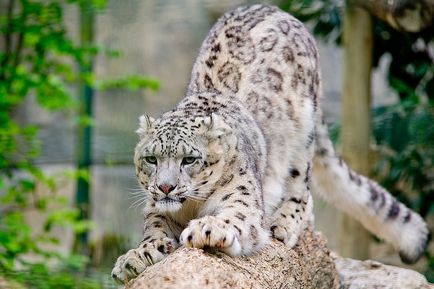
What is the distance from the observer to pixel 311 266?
3805 millimetres

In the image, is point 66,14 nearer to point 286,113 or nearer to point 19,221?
point 19,221

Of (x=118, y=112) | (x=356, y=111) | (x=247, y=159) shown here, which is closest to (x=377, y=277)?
(x=247, y=159)

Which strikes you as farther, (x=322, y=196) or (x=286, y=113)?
(x=322, y=196)

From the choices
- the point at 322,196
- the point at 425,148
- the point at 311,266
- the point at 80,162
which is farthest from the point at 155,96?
the point at 311,266

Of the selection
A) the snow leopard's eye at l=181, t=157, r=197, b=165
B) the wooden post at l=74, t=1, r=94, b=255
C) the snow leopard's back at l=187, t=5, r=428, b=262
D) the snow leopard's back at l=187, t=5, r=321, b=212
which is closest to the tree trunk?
the snow leopard's back at l=187, t=5, r=428, b=262

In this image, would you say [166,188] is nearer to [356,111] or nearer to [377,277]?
[377,277]

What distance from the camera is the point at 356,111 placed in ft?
19.6

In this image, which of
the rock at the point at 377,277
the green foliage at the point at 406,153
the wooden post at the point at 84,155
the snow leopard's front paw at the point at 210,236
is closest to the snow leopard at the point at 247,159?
the snow leopard's front paw at the point at 210,236

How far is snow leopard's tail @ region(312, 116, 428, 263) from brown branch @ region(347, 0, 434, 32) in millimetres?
1060

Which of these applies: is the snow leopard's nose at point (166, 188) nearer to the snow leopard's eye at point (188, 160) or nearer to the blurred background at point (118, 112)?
the snow leopard's eye at point (188, 160)

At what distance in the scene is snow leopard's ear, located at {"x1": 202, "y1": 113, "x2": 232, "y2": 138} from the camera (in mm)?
3496

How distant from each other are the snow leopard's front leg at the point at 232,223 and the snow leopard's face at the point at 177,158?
0.08 metres

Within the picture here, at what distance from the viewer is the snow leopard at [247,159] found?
10.8 feet

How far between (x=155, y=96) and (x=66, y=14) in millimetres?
2230
